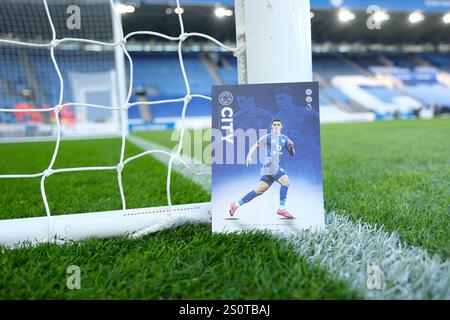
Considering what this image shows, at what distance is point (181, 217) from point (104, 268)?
227mm

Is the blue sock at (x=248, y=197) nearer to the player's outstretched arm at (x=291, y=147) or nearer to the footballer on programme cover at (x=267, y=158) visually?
the footballer on programme cover at (x=267, y=158)

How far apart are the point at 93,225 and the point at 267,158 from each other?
396 millimetres

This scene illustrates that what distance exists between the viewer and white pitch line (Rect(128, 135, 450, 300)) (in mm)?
479

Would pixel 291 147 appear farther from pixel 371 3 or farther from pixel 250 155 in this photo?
pixel 371 3

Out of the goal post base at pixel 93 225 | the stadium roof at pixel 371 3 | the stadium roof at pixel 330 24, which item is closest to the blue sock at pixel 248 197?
the goal post base at pixel 93 225

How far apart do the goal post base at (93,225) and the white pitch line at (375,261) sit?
0.26 metres

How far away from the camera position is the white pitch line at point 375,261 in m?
0.48

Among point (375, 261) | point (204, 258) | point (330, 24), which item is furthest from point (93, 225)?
point (330, 24)

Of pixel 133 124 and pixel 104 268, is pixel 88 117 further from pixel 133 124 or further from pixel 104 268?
pixel 104 268

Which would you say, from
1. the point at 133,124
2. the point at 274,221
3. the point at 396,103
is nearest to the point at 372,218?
the point at 274,221

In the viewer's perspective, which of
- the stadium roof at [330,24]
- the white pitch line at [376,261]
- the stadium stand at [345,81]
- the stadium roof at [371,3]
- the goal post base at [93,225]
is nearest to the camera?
the white pitch line at [376,261]

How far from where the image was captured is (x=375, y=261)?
0.56 m

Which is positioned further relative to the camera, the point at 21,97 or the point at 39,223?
the point at 21,97

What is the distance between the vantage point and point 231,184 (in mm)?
726
